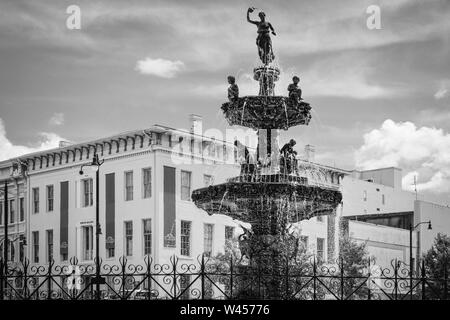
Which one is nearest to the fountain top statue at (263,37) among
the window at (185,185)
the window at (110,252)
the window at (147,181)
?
the window at (147,181)

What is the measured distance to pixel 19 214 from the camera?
60.1 m

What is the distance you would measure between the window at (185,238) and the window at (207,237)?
130cm

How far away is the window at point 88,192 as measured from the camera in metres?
53.3

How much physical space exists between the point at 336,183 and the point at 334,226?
3239mm

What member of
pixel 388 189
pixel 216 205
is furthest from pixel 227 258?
pixel 388 189

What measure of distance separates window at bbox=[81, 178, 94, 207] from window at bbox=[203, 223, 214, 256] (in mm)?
7569

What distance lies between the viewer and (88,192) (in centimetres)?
5362

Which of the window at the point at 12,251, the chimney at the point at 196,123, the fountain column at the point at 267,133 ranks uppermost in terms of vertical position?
the chimney at the point at 196,123

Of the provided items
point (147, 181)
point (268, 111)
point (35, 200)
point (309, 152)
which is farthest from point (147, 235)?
point (268, 111)

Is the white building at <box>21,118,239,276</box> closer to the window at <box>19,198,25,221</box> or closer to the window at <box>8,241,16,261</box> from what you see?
the window at <box>19,198,25,221</box>

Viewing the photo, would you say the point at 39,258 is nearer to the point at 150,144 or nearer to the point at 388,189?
the point at 150,144

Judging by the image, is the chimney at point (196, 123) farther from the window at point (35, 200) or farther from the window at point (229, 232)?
the window at point (35, 200)

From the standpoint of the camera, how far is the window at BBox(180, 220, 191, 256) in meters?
49.8

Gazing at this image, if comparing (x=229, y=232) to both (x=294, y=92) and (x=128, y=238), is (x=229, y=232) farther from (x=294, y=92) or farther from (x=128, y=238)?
(x=294, y=92)
